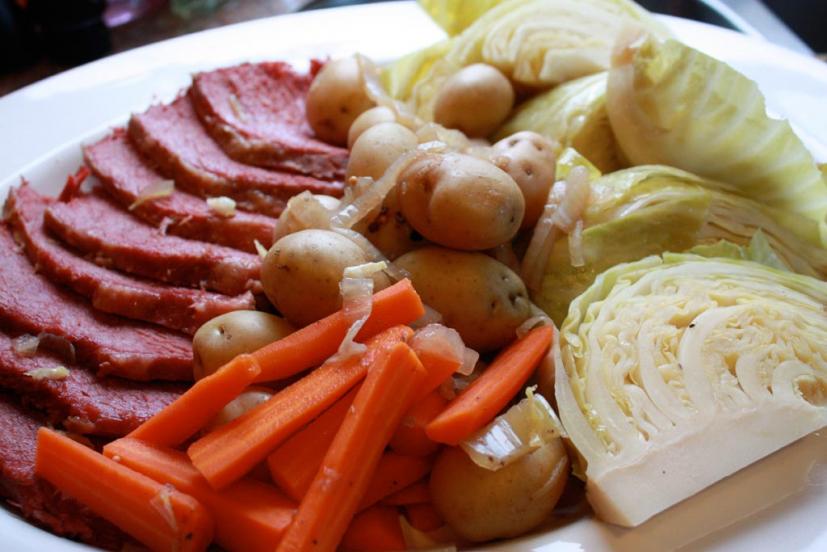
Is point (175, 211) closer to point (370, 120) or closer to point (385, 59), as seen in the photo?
point (370, 120)

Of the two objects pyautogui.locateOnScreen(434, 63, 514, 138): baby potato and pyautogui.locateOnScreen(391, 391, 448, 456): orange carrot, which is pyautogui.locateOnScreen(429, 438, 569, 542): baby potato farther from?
pyautogui.locateOnScreen(434, 63, 514, 138): baby potato

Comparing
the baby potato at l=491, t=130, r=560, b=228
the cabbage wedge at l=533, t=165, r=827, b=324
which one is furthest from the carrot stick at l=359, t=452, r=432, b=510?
the baby potato at l=491, t=130, r=560, b=228

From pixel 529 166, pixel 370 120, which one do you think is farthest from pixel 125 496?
pixel 370 120

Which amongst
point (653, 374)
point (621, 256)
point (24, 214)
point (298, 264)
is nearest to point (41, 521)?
point (298, 264)

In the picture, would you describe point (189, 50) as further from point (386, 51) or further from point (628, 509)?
point (628, 509)

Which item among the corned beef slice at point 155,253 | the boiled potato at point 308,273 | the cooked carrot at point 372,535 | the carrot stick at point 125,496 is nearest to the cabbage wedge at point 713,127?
the boiled potato at point 308,273

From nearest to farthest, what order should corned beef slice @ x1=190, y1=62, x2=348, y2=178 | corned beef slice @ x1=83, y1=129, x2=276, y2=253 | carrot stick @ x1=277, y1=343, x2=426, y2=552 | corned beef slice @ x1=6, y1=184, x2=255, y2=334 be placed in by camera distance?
carrot stick @ x1=277, y1=343, x2=426, y2=552 → corned beef slice @ x1=6, y1=184, x2=255, y2=334 → corned beef slice @ x1=83, y1=129, x2=276, y2=253 → corned beef slice @ x1=190, y1=62, x2=348, y2=178

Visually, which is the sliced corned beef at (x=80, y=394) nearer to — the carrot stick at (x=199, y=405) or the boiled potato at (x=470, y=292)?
the carrot stick at (x=199, y=405)
